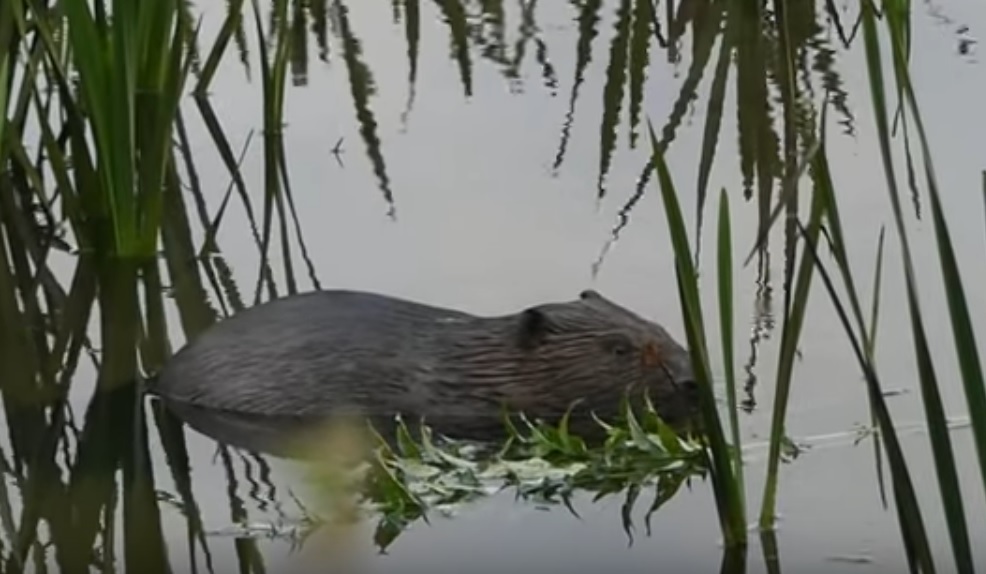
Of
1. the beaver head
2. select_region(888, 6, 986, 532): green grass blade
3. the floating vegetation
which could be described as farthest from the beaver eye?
select_region(888, 6, 986, 532): green grass blade

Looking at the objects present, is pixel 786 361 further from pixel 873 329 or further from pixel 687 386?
pixel 687 386

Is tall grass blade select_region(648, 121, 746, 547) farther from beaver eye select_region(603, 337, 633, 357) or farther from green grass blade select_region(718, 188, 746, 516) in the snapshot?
beaver eye select_region(603, 337, 633, 357)

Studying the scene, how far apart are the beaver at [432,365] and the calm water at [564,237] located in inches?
4.7

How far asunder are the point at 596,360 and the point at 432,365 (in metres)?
0.20

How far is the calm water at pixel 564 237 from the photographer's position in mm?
2018

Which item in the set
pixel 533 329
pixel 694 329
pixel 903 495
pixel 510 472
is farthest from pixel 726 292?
pixel 533 329

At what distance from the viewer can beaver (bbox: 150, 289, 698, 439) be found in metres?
2.53

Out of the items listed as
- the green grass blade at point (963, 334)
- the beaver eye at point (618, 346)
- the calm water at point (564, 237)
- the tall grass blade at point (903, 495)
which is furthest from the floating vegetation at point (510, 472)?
the green grass blade at point (963, 334)

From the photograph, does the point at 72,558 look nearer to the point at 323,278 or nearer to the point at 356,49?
the point at 323,278

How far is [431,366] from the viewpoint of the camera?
2.60m

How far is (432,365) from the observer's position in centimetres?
260

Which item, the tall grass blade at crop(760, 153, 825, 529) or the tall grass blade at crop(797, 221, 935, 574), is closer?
the tall grass blade at crop(797, 221, 935, 574)

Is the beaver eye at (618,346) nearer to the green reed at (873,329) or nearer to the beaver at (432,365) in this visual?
the beaver at (432,365)

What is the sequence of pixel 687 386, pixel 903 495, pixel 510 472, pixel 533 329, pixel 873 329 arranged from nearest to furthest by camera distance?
pixel 903 495
pixel 873 329
pixel 510 472
pixel 687 386
pixel 533 329
